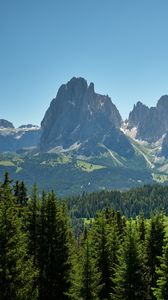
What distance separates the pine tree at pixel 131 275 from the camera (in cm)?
4569

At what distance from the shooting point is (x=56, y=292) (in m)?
50.0

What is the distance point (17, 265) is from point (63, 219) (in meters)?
19.2

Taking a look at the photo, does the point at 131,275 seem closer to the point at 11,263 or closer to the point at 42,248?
the point at 42,248

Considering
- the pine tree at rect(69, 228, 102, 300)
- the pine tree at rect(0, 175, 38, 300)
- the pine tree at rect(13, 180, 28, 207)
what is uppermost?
the pine tree at rect(13, 180, 28, 207)

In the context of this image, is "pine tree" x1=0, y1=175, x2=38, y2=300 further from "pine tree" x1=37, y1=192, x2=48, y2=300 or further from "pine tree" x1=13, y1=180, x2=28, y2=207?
"pine tree" x1=13, y1=180, x2=28, y2=207

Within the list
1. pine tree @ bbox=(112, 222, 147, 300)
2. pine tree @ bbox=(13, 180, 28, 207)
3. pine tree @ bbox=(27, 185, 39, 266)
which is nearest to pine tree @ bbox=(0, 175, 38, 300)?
pine tree @ bbox=(112, 222, 147, 300)

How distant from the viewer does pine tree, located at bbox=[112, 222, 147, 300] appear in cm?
4569

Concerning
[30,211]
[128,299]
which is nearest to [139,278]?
[128,299]

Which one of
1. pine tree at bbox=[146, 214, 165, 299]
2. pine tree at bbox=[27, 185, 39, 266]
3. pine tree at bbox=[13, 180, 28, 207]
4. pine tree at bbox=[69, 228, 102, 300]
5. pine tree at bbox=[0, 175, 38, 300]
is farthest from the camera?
pine tree at bbox=[13, 180, 28, 207]

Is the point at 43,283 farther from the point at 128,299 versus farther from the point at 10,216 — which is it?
the point at 10,216

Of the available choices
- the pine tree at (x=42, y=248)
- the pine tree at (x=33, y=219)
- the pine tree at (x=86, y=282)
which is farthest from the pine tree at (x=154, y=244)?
the pine tree at (x=33, y=219)

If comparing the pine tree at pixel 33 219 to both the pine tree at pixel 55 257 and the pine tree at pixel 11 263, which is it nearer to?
the pine tree at pixel 55 257

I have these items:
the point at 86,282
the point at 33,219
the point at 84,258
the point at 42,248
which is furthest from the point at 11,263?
the point at 33,219

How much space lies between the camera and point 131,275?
46000 mm
